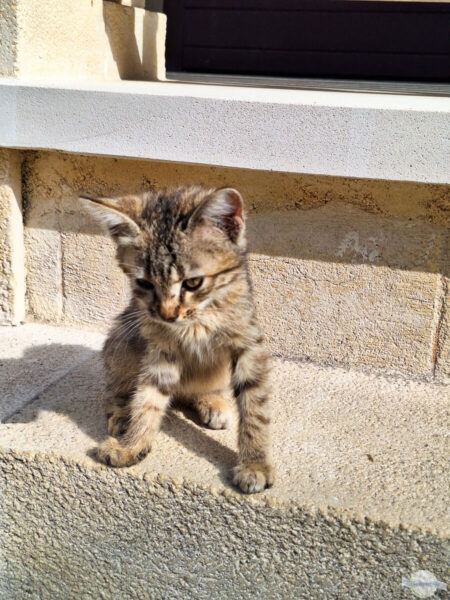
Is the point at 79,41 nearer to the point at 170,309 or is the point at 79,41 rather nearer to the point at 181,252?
the point at 181,252

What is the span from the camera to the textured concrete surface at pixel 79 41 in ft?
10.5

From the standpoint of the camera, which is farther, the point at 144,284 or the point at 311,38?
the point at 311,38

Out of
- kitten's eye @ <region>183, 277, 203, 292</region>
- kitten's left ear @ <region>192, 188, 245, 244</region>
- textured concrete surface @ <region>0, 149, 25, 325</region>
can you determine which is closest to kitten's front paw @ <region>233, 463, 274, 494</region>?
kitten's eye @ <region>183, 277, 203, 292</region>

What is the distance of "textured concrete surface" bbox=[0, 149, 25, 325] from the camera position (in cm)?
334

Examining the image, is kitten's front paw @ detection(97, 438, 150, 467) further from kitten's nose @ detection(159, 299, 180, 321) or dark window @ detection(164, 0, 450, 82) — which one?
dark window @ detection(164, 0, 450, 82)

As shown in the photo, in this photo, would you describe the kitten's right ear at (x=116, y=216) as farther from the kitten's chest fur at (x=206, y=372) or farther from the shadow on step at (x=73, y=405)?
the shadow on step at (x=73, y=405)

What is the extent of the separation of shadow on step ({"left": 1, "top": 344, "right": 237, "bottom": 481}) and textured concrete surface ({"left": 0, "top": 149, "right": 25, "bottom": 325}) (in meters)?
0.33

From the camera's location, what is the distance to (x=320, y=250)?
3.13 metres

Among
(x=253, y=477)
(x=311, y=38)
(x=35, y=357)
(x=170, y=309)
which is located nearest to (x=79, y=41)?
(x=35, y=357)

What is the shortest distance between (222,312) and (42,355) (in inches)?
52.9

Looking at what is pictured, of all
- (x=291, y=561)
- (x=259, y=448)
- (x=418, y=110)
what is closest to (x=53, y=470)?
(x=259, y=448)

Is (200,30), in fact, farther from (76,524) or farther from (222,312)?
(76,524)

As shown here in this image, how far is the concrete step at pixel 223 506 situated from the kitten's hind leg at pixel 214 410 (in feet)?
0.14

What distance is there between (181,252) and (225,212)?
21 cm
